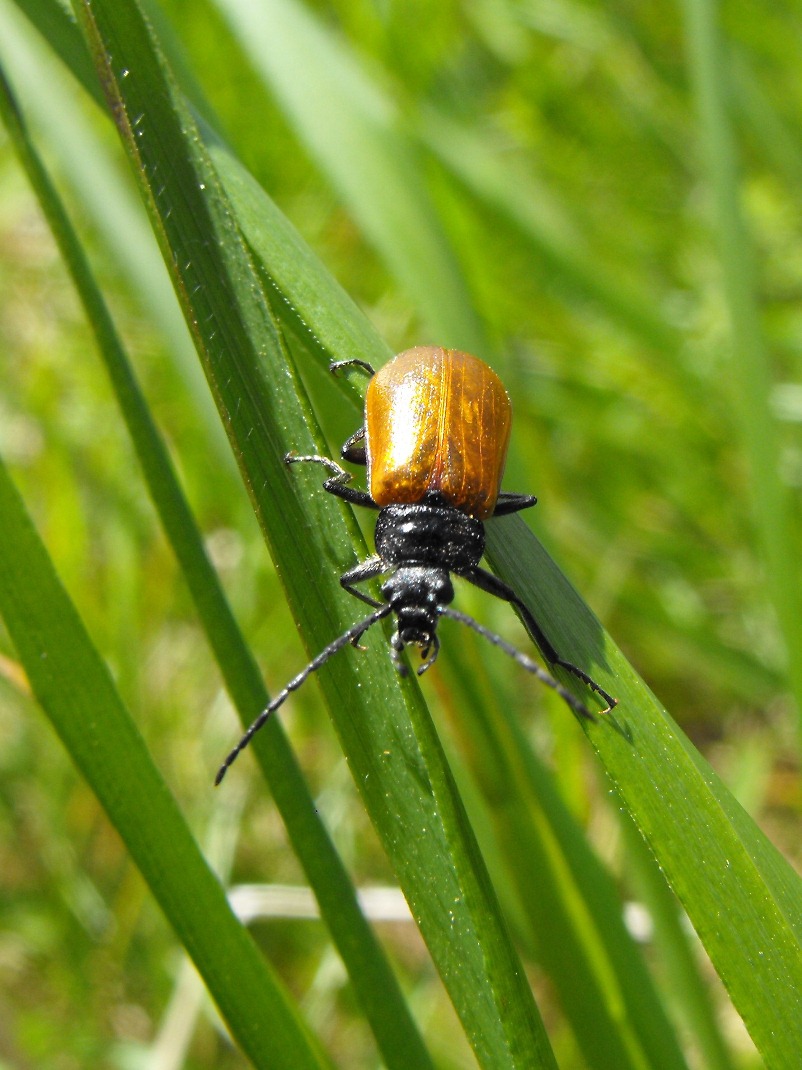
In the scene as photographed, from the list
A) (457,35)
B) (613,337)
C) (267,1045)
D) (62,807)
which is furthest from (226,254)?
(457,35)

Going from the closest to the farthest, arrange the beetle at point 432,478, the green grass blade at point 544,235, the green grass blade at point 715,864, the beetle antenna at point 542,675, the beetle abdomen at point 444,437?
the green grass blade at point 715,864 < the beetle antenna at point 542,675 < the beetle at point 432,478 < the beetle abdomen at point 444,437 < the green grass blade at point 544,235

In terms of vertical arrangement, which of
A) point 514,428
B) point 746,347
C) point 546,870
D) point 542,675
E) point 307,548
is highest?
point 746,347

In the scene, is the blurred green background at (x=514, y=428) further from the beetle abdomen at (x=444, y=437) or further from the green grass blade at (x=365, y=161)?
the beetle abdomen at (x=444, y=437)

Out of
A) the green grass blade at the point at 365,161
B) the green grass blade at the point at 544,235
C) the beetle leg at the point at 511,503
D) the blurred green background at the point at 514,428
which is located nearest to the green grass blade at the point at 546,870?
the blurred green background at the point at 514,428

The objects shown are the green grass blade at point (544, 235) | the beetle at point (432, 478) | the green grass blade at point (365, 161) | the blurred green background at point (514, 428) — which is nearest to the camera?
the beetle at point (432, 478)

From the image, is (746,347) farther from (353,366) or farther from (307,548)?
(307,548)

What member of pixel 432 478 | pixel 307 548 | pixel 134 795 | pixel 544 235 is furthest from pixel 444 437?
pixel 544 235
